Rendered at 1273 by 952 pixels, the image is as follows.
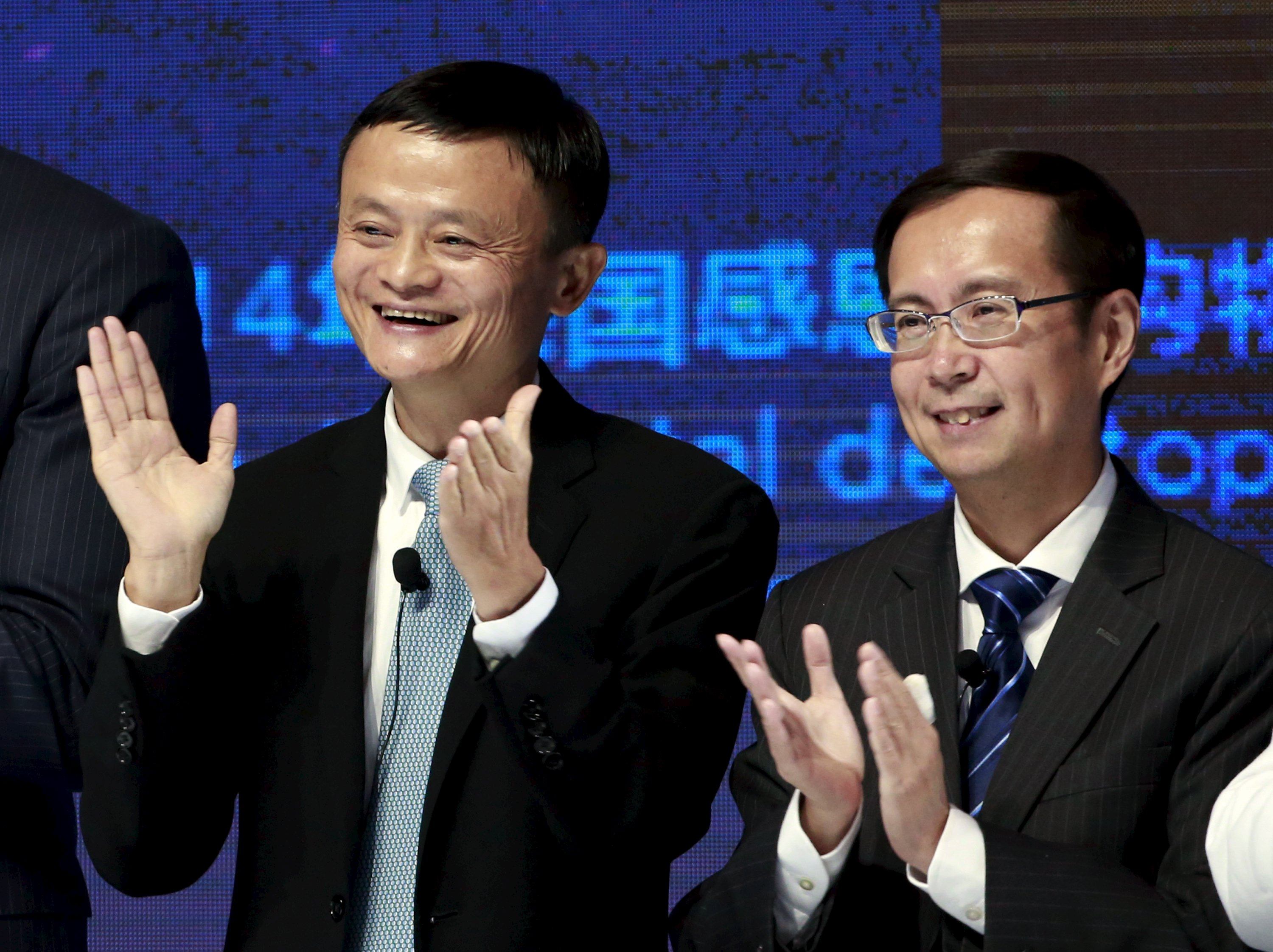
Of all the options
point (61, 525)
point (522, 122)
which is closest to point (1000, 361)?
point (522, 122)

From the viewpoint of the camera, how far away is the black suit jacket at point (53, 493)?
75.1 inches

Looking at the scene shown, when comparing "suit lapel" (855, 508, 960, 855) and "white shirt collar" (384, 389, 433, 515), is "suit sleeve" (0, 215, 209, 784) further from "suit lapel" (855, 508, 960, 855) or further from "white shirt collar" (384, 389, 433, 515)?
"suit lapel" (855, 508, 960, 855)

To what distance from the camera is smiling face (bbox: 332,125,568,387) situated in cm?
204

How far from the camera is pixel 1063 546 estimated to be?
200 centimetres

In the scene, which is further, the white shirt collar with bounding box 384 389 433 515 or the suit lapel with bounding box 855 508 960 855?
the white shirt collar with bounding box 384 389 433 515

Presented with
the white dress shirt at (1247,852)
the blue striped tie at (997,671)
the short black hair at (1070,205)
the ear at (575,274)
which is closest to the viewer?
the white dress shirt at (1247,852)

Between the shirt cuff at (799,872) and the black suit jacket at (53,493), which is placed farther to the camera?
the black suit jacket at (53,493)

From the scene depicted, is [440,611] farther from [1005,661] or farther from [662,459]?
[1005,661]

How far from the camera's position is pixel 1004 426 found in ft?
6.54

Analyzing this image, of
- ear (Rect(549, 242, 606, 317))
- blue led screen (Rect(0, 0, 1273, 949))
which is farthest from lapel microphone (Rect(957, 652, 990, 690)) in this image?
blue led screen (Rect(0, 0, 1273, 949))

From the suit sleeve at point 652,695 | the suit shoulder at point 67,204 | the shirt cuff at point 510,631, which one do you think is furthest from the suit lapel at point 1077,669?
the suit shoulder at point 67,204

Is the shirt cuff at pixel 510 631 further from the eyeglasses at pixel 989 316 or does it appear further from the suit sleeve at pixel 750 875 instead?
the eyeglasses at pixel 989 316

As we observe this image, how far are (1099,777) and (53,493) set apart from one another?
4.23 feet

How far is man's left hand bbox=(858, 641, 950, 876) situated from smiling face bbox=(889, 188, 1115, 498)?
0.41 meters
